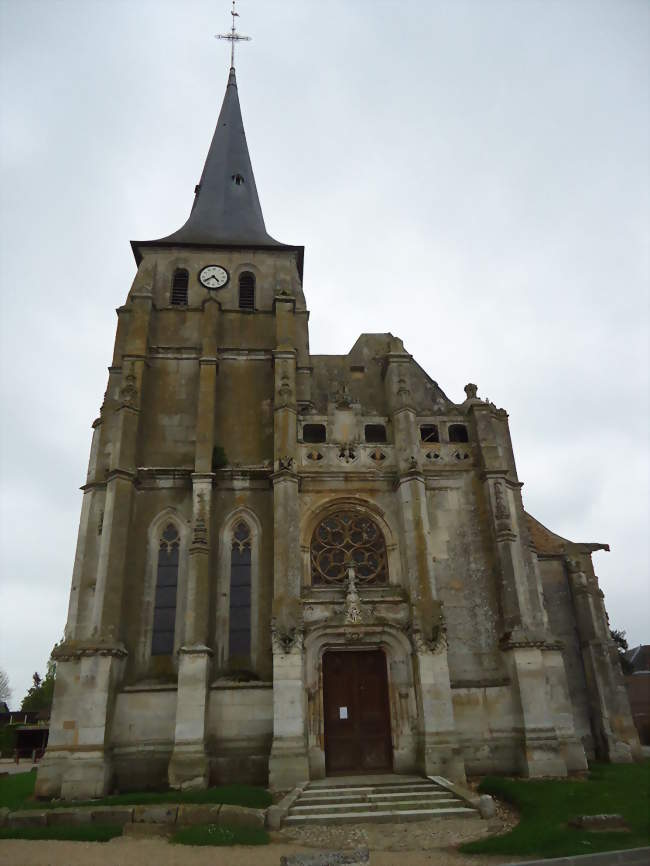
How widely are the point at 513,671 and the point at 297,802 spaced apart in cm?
678

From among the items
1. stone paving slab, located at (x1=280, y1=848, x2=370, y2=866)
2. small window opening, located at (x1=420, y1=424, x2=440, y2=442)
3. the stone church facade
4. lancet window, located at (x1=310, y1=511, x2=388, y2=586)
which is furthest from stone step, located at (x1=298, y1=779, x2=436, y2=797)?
small window opening, located at (x1=420, y1=424, x2=440, y2=442)

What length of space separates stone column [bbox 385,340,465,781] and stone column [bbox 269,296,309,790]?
3.05 m

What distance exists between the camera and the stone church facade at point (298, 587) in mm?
15633

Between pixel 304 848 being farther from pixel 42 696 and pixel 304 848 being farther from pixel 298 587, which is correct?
pixel 42 696

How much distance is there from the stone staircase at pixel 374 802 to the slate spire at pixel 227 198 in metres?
19.3

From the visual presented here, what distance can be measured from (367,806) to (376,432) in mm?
11093

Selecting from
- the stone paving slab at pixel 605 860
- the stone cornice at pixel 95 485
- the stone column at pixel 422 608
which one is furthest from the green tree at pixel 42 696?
the stone paving slab at pixel 605 860

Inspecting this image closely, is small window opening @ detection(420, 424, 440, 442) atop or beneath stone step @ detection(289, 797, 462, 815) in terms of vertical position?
atop

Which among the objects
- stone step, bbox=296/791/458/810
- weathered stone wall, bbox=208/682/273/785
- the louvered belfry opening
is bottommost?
stone step, bbox=296/791/458/810

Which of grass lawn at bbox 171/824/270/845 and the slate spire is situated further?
the slate spire

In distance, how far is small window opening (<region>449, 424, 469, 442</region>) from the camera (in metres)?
20.5

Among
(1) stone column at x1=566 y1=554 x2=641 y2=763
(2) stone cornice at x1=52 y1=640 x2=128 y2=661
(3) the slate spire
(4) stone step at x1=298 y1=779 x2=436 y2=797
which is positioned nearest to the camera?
(4) stone step at x1=298 y1=779 x2=436 y2=797

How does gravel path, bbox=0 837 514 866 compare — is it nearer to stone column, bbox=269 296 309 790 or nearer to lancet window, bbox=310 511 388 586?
stone column, bbox=269 296 309 790

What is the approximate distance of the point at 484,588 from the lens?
59.0 ft
